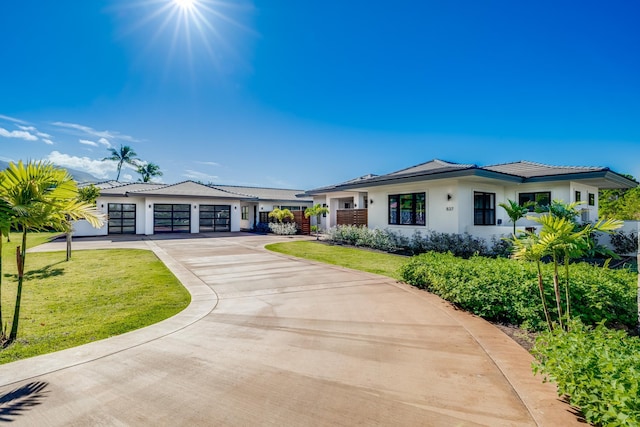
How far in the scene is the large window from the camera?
14.6m

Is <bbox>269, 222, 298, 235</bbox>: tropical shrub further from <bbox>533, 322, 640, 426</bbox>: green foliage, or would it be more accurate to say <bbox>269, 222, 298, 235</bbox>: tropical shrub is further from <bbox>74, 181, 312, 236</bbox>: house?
<bbox>533, 322, 640, 426</bbox>: green foliage

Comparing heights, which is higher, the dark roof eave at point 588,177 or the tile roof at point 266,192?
the tile roof at point 266,192

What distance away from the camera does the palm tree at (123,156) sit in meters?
45.4

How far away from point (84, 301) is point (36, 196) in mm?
3018

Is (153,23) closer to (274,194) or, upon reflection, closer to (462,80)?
(462,80)

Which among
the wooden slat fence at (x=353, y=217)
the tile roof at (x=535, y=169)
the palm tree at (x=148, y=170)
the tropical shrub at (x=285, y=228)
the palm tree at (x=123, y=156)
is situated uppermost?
the palm tree at (x=123, y=156)

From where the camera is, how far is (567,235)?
11.9 ft

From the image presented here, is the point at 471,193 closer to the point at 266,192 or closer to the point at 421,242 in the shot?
the point at 421,242

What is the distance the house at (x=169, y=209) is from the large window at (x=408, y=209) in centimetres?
1092

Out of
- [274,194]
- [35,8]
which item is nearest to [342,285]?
[35,8]

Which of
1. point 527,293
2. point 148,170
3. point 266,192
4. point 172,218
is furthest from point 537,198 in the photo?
point 148,170

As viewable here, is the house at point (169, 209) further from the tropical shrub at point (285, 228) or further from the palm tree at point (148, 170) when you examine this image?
the palm tree at point (148, 170)

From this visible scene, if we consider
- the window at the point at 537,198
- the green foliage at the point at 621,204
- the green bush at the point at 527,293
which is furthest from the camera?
the green foliage at the point at 621,204

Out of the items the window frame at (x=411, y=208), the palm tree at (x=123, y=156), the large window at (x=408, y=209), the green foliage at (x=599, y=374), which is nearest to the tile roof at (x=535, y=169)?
the window frame at (x=411, y=208)
